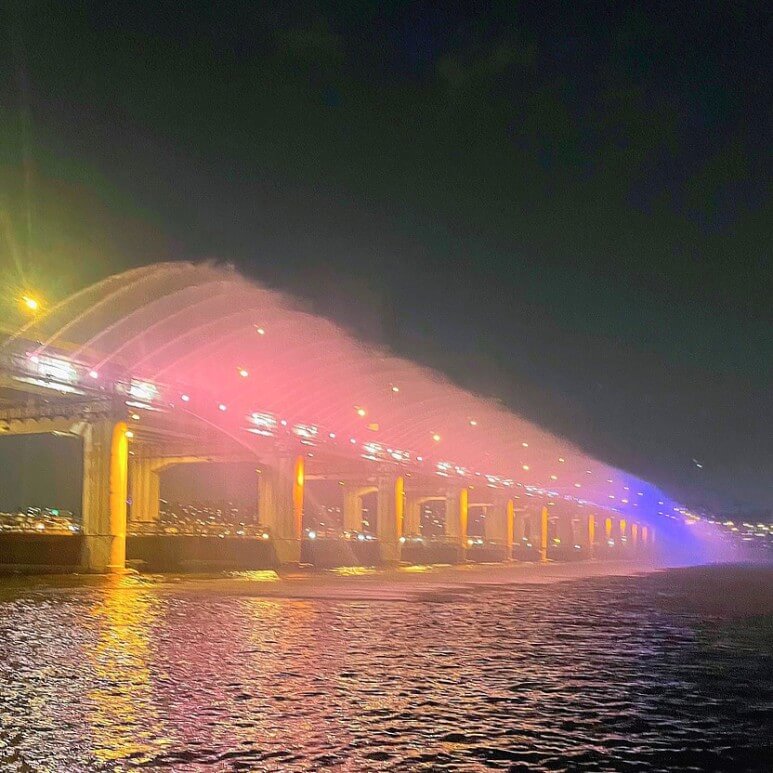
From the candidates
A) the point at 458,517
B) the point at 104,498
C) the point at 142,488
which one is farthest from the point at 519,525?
the point at 104,498

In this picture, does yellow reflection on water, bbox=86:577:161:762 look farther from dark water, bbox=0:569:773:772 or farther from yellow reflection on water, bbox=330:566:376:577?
yellow reflection on water, bbox=330:566:376:577

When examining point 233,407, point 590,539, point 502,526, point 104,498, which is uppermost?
point 233,407

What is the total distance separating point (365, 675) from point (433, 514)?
171 m

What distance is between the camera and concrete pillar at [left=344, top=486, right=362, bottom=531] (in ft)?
393

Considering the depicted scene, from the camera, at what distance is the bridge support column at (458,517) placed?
106250 millimetres

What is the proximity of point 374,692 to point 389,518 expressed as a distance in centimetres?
8051

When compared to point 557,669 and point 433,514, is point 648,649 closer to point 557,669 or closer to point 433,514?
point 557,669

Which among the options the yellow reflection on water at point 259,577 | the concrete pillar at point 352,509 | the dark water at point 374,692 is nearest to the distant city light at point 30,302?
the yellow reflection on water at point 259,577

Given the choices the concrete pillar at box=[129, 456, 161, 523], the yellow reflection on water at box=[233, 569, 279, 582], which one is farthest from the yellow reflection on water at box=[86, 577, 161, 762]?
the concrete pillar at box=[129, 456, 161, 523]

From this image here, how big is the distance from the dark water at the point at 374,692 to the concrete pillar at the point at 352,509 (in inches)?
3740

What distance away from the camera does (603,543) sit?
194625 millimetres

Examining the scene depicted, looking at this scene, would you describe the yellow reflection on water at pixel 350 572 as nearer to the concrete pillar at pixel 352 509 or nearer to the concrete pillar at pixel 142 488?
the concrete pillar at pixel 142 488

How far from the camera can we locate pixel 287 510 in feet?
235

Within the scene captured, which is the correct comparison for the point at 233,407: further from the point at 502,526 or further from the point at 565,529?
the point at 565,529
